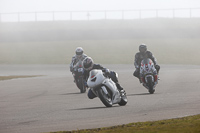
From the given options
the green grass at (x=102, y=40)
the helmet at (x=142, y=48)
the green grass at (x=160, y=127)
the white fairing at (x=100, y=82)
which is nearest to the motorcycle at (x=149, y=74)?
the helmet at (x=142, y=48)

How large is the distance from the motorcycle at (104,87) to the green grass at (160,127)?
3.72 meters

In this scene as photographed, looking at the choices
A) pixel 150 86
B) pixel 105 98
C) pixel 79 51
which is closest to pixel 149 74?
pixel 150 86

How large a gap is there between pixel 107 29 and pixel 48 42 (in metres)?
10.5

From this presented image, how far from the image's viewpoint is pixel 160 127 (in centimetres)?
945

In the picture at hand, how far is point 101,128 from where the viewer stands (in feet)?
32.2

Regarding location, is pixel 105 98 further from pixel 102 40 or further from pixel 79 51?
pixel 102 40

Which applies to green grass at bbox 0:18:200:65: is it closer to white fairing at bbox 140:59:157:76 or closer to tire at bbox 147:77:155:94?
white fairing at bbox 140:59:157:76

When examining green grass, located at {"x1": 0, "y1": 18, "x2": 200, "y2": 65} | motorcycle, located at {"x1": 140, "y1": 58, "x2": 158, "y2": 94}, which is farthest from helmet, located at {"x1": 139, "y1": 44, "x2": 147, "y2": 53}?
green grass, located at {"x1": 0, "y1": 18, "x2": 200, "y2": 65}

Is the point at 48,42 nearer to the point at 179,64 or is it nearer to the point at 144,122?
the point at 179,64

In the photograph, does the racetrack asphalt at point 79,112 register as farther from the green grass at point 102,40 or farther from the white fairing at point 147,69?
the green grass at point 102,40

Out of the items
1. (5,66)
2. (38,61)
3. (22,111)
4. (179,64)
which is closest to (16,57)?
(38,61)

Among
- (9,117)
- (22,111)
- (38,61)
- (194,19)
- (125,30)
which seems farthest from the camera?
(194,19)

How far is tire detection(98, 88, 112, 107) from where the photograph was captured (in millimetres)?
14000

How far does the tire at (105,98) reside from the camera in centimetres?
1400
